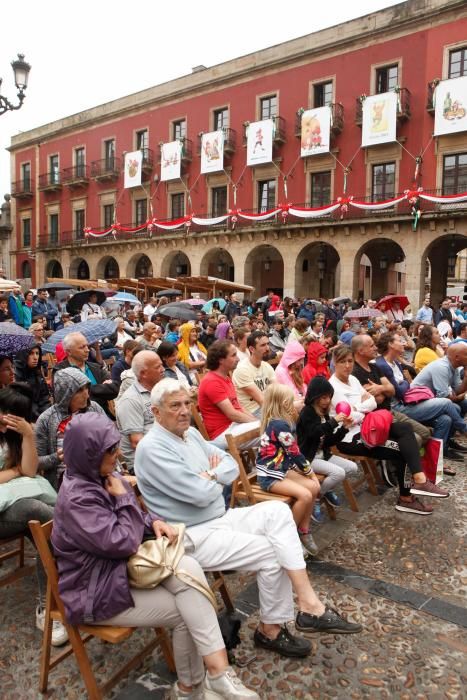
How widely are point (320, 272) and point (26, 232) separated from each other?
22.7m

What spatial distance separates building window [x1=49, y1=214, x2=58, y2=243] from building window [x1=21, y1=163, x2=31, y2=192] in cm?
352

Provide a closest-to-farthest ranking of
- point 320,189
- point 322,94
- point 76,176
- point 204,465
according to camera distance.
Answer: point 204,465, point 322,94, point 320,189, point 76,176

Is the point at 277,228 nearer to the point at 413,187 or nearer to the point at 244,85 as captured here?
the point at 413,187

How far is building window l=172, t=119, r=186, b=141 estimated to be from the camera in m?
28.0

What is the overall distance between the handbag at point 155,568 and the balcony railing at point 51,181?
1413 inches

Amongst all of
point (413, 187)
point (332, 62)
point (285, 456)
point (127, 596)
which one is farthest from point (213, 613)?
point (332, 62)

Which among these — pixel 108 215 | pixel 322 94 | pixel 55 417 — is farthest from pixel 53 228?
pixel 55 417

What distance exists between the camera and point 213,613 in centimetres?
234

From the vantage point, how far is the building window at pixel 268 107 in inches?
971

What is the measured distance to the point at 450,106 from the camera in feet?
62.8

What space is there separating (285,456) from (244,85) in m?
25.8

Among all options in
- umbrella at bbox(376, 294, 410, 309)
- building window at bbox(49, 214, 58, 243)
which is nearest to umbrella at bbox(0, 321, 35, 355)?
umbrella at bbox(376, 294, 410, 309)

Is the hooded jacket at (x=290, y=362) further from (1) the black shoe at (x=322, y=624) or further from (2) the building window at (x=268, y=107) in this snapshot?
(2) the building window at (x=268, y=107)

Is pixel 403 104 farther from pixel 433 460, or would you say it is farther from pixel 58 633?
pixel 58 633
